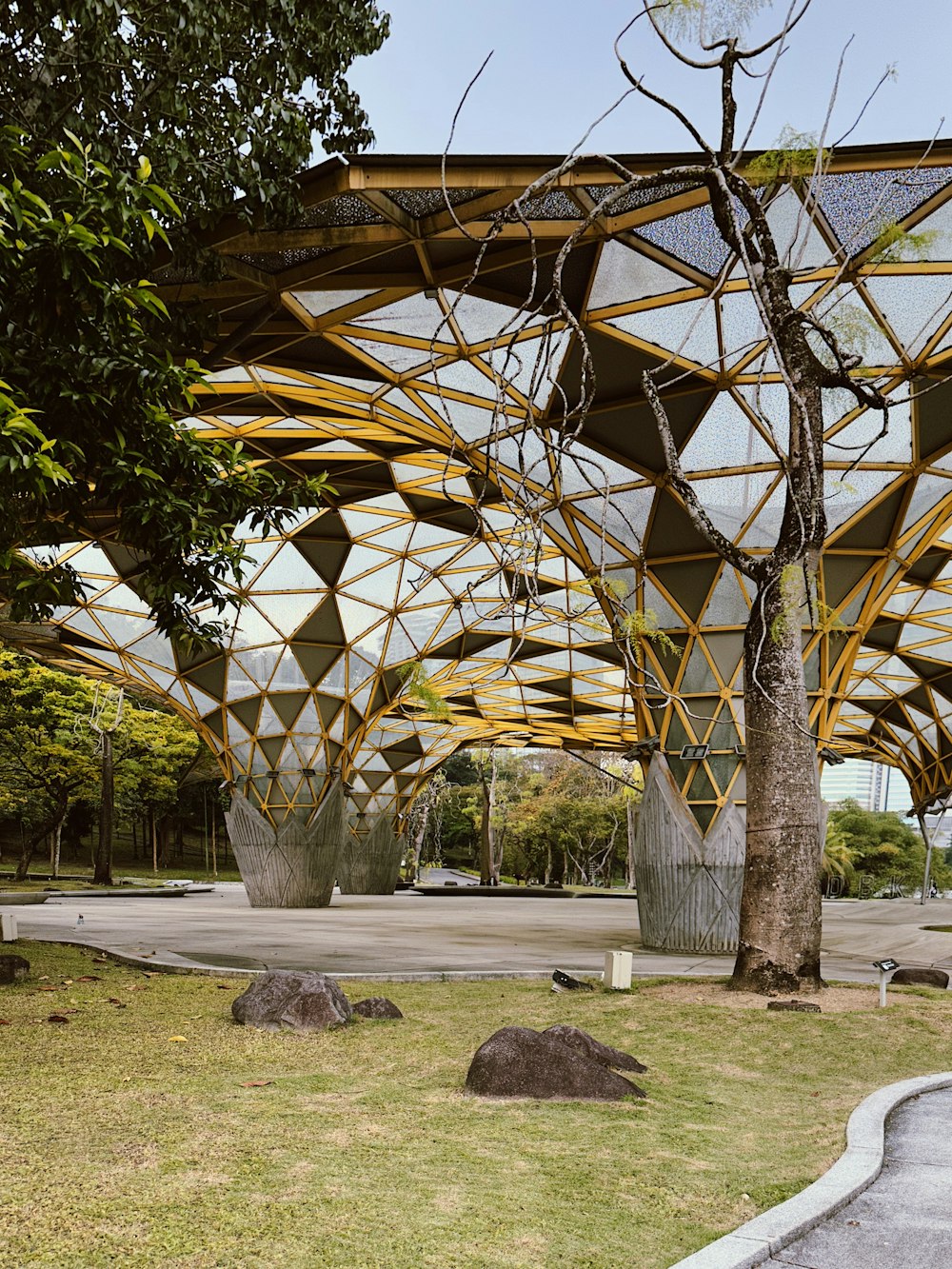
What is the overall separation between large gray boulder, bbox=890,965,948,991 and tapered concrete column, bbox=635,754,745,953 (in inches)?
220

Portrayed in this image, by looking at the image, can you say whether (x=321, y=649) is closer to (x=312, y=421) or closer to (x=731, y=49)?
(x=312, y=421)

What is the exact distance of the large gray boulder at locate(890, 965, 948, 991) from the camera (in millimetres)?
14539

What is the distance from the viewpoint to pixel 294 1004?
988cm

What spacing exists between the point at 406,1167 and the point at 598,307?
13.9 meters

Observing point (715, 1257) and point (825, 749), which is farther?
point (825, 749)

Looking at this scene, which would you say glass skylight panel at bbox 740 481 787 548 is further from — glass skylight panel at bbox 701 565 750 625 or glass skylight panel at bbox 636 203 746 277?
glass skylight panel at bbox 636 203 746 277

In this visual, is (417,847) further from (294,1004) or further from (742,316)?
(294,1004)

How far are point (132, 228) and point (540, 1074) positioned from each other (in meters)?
7.58

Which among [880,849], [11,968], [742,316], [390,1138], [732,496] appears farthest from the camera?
[880,849]

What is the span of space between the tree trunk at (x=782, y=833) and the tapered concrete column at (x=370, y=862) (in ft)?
135

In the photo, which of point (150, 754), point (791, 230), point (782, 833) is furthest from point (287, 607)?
point (150, 754)

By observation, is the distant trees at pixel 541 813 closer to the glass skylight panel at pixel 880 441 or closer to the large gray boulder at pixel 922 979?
the glass skylight panel at pixel 880 441

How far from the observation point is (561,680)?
42938 mm

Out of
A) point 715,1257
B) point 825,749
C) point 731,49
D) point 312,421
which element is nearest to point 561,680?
point 825,749
